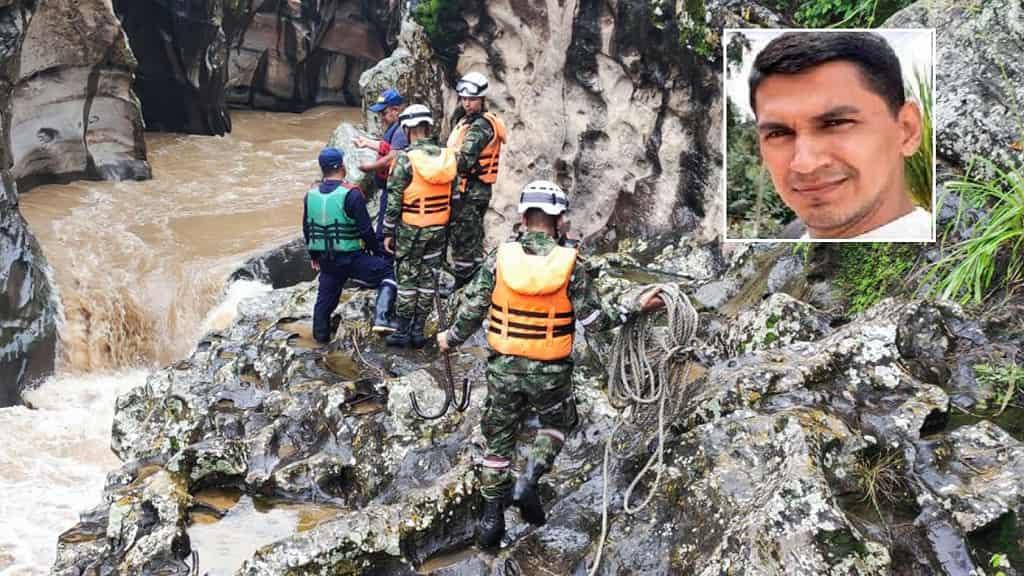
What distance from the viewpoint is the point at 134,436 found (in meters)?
7.57

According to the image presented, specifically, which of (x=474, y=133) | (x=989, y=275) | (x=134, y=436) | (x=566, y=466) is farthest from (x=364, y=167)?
(x=989, y=275)

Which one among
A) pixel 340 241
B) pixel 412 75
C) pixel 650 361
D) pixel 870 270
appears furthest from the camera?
pixel 412 75

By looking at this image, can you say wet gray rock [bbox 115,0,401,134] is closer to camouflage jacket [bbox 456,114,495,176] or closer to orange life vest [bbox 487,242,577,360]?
camouflage jacket [bbox 456,114,495,176]

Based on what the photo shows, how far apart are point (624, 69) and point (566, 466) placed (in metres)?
5.63

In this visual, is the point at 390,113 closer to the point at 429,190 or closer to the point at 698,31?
the point at 429,190

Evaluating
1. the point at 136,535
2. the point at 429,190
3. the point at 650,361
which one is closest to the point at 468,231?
the point at 429,190

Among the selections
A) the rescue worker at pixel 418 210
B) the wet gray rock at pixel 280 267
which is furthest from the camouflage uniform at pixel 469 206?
the wet gray rock at pixel 280 267

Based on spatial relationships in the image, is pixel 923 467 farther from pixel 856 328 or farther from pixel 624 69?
pixel 624 69

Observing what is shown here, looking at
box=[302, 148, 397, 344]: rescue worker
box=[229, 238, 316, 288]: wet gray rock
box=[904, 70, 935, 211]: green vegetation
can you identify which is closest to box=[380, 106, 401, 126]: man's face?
box=[302, 148, 397, 344]: rescue worker

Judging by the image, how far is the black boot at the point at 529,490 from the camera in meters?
5.15

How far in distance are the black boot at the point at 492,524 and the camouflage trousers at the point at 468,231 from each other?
3.20m

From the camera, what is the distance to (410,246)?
23.8 ft

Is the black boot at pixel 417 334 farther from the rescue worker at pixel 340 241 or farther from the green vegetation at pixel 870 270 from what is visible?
the green vegetation at pixel 870 270

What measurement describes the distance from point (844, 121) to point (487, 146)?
331 centimetres
